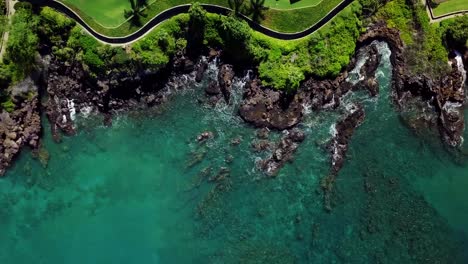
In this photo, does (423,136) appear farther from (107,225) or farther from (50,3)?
(50,3)

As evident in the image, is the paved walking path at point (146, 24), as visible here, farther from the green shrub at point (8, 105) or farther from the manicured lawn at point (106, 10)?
the green shrub at point (8, 105)

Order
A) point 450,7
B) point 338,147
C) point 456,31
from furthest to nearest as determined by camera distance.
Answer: point 450,7 → point 338,147 → point 456,31

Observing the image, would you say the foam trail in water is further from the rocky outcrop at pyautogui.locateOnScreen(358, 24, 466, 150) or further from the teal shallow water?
the teal shallow water

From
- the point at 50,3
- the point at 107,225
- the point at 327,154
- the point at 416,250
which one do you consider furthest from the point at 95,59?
the point at 416,250

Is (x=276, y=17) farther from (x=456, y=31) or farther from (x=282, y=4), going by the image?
(x=456, y=31)

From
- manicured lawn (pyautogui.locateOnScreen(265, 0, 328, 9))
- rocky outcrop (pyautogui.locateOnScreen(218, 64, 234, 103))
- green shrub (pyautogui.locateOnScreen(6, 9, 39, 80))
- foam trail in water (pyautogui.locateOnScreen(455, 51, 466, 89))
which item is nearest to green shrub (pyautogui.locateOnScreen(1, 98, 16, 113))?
green shrub (pyautogui.locateOnScreen(6, 9, 39, 80))

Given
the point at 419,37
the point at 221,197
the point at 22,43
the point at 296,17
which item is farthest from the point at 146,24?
the point at 419,37
